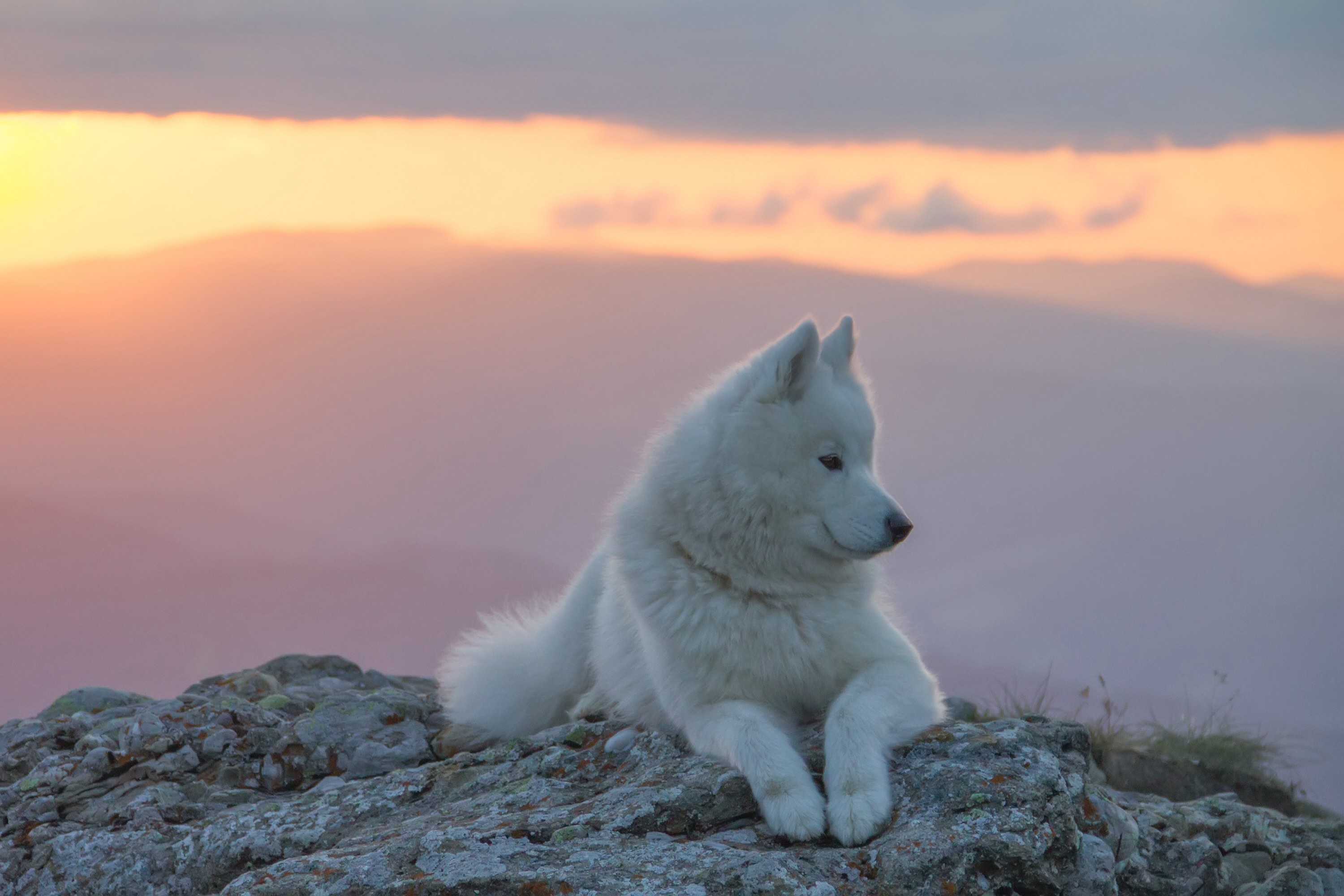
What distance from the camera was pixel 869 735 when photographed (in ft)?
14.1

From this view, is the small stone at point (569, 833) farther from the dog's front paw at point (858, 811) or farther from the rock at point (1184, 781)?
the rock at point (1184, 781)

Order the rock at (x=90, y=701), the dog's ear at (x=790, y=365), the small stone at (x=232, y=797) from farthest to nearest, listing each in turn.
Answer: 1. the rock at (x=90, y=701)
2. the small stone at (x=232, y=797)
3. the dog's ear at (x=790, y=365)

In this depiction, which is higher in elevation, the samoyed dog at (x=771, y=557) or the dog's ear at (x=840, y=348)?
the dog's ear at (x=840, y=348)

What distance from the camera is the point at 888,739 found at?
14.5 feet

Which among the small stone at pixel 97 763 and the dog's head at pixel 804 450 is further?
the small stone at pixel 97 763

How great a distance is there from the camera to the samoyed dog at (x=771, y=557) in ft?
15.3

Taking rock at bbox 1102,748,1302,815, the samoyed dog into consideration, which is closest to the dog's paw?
the samoyed dog

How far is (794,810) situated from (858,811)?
23 cm

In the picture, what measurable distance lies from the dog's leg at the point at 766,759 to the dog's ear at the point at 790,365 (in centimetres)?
130

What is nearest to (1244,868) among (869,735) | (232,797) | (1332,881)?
(1332,881)

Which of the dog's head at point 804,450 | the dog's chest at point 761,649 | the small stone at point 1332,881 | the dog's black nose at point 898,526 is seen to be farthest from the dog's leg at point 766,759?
the small stone at point 1332,881

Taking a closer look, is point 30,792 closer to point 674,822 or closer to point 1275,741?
point 674,822

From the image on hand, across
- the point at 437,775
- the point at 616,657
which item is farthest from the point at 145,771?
the point at 616,657

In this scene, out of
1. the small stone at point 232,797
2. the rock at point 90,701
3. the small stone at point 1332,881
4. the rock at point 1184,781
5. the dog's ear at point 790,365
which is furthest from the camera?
the rock at point 1184,781
